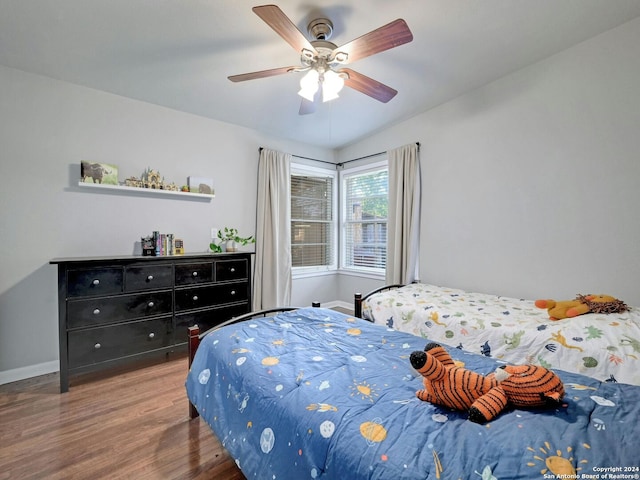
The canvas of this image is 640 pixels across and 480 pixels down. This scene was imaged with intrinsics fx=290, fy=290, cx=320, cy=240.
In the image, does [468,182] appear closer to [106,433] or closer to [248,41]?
[248,41]

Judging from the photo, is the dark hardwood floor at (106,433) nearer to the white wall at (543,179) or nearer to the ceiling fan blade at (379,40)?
the ceiling fan blade at (379,40)

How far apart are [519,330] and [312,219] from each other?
323cm

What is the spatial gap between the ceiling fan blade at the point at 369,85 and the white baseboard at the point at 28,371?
139 inches

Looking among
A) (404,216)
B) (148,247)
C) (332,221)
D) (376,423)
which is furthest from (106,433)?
(332,221)

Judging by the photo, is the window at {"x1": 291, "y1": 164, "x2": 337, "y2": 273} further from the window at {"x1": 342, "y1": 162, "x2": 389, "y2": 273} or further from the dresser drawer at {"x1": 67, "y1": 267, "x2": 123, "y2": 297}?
the dresser drawer at {"x1": 67, "y1": 267, "x2": 123, "y2": 297}

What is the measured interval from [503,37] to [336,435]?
2906mm

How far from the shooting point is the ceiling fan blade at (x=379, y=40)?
1564 mm

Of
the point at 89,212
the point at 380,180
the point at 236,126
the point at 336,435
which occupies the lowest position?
the point at 336,435

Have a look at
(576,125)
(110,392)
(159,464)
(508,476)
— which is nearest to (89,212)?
(110,392)

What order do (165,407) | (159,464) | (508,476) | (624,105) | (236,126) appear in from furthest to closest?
(236,126), (624,105), (165,407), (159,464), (508,476)

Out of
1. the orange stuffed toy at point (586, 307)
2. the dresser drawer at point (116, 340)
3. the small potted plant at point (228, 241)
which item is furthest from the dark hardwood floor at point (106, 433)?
the orange stuffed toy at point (586, 307)

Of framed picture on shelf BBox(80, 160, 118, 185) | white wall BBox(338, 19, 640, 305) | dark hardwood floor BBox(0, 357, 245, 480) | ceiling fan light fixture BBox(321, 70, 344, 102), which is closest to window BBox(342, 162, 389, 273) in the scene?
white wall BBox(338, 19, 640, 305)

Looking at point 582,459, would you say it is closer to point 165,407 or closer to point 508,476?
point 508,476

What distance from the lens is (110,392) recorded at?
2275 mm
